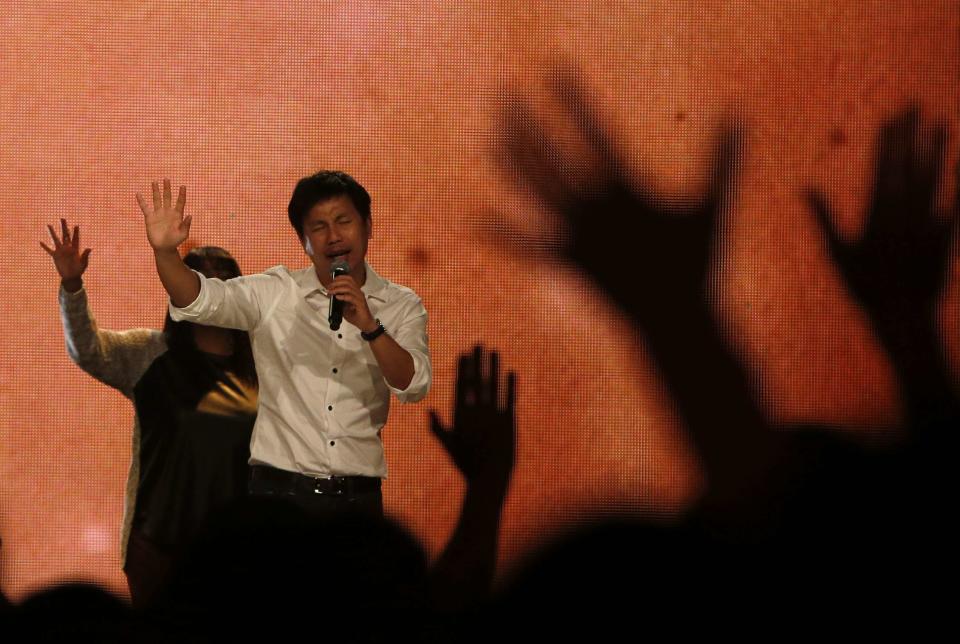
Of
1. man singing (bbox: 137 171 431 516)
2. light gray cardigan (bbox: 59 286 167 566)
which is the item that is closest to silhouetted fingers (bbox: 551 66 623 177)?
man singing (bbox: 137 171 431 516)

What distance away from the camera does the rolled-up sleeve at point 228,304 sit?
2166 millimetres

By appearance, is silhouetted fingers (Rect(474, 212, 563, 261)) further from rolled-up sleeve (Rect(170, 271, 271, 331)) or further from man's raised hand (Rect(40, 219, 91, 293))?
man's raised hand (Rect(40, 219, 91, 293))

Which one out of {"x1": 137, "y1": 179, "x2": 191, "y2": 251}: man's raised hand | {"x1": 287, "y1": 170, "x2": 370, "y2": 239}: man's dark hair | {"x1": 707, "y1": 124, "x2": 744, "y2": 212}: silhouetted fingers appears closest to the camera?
{"x1": 137, "y1": 179, "x2": 191, "y2": 251}: man's raised hand

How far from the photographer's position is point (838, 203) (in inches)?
119

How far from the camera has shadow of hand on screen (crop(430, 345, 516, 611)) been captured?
9.21 ft

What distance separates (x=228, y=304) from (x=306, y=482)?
17.8 inches

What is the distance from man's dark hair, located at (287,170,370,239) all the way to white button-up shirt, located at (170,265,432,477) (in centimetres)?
15

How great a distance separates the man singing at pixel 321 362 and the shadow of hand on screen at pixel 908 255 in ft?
4.79

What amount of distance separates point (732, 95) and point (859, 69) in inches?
16.3

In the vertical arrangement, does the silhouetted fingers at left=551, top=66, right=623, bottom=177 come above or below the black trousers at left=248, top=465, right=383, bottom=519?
above

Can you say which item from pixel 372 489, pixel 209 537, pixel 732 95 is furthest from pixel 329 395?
pixel 732 95

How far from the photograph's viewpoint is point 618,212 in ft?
9.62

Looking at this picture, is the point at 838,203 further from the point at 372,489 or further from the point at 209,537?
the point at 209,537

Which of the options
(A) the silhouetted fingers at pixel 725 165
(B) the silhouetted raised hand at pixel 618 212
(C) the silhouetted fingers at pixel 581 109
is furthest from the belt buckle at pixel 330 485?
(A) the silhouetted fingers at pixel 725 165
